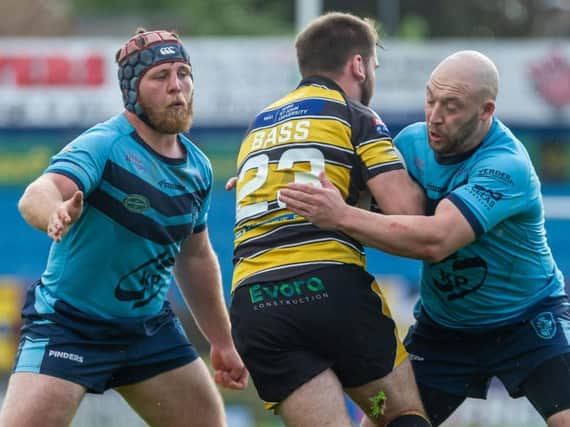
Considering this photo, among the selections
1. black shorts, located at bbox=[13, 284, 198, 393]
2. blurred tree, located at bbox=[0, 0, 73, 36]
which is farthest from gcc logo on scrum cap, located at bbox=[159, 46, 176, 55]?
blurred tree, located at bbox=[0, 0, 73, 36]

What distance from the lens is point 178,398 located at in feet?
19.9

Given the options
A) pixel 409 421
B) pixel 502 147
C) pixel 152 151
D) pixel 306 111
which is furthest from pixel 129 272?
pixel 502 147

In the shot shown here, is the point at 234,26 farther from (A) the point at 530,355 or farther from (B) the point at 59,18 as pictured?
(A) the point at 530,355

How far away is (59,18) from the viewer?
26.1 meters

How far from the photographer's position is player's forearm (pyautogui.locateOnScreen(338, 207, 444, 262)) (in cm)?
520

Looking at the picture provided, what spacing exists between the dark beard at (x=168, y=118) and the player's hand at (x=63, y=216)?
854 mm

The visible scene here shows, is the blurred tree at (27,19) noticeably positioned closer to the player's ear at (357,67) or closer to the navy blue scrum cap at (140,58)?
the navy blue scrum cap at (140,58)

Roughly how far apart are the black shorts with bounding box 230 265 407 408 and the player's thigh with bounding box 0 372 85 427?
906mm

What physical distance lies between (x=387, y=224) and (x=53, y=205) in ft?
4.41

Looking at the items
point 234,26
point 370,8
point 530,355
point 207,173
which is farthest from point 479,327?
point 234,26

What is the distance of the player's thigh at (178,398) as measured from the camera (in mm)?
6047

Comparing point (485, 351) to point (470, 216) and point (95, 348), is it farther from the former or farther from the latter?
point (95, 348)

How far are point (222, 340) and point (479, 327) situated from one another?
1365mm

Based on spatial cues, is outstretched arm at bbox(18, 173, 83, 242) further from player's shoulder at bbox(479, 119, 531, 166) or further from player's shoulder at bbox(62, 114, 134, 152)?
player's shoulder at bbox(479, 119, 531, 166)
